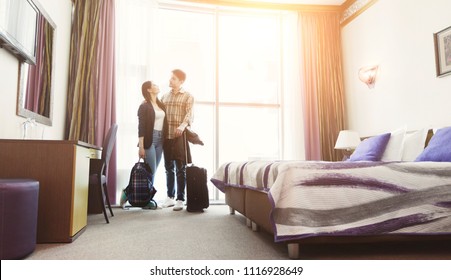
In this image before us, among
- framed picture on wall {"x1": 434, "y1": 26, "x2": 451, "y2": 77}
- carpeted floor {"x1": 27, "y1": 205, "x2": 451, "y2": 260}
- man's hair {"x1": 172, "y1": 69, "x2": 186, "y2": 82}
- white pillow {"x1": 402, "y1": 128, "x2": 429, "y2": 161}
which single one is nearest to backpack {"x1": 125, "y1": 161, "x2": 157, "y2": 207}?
carpeted floor {"x1": 27, "y1": 205, "x2": 451, "y2": 260}

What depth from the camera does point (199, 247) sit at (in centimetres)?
178

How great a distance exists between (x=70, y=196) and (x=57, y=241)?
0.28 m

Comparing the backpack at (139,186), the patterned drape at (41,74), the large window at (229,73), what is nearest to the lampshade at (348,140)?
the large window at (229,73)

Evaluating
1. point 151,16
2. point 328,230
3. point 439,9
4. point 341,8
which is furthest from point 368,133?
point 151,16

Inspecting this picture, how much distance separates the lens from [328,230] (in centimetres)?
151

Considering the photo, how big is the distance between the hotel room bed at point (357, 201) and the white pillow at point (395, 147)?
1093 millimetres

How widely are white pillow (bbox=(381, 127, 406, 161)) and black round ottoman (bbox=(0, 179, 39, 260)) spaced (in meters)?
2.78

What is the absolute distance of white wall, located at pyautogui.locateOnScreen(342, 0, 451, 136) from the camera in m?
2.92

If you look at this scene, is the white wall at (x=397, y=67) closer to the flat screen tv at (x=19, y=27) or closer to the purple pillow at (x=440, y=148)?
the purple pillow at (x=440, y=148)

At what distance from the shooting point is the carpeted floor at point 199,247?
1606mm

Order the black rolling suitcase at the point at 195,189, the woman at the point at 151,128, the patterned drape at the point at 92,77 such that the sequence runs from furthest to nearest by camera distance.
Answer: the patterned drape at the point at 92,77 → the woman at the point at 151,128 → the black rolling suitcase at the point at 195,189

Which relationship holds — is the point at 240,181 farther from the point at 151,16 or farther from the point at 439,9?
the point at 151,16

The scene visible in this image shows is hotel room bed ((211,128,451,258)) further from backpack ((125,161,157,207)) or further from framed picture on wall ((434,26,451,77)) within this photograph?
backpack ((125,161,157,207))

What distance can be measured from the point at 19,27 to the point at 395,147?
3212 millimetres
